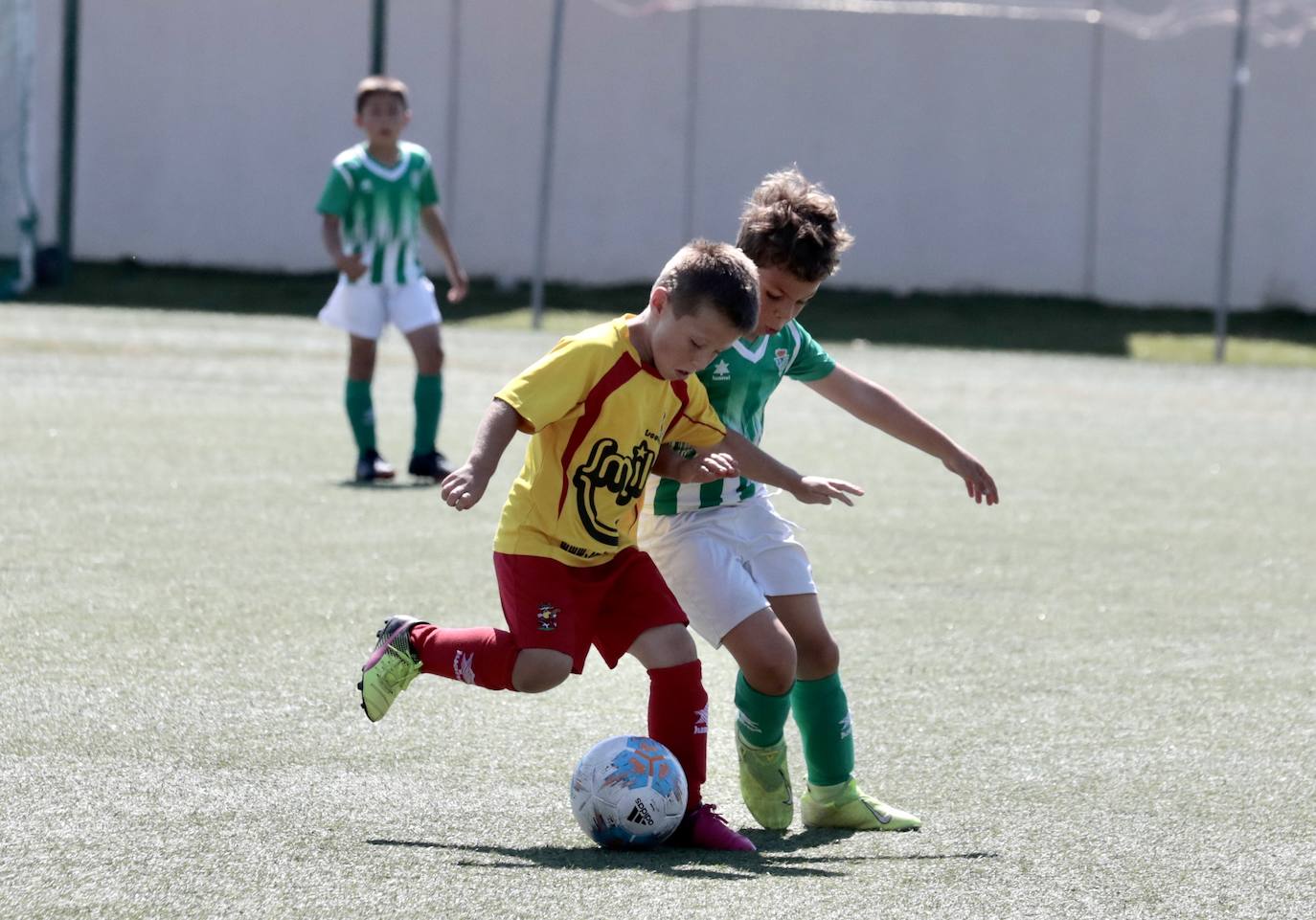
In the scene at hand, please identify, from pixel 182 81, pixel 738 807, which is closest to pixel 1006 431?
pixel 738 807

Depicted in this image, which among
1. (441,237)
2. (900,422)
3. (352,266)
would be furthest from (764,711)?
(441,237)

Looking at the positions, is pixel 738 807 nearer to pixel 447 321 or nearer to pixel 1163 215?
pixel 447 321

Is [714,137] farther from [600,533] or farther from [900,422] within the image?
[600,533]

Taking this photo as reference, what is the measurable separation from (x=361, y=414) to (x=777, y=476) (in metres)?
5.23

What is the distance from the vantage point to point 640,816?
3.61 metres

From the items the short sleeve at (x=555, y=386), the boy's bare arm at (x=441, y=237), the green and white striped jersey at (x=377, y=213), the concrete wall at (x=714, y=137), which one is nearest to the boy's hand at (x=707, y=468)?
the short sleeve at (x=555, y=386)

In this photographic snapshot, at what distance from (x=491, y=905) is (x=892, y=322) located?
1715 cm

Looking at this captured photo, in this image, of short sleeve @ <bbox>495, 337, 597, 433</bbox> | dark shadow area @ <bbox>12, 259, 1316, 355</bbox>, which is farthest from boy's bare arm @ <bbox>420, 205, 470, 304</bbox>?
dark shadow area @ <bbox>12, 259, 1316, 355</bbox>

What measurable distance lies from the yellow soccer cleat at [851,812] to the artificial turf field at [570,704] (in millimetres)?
72

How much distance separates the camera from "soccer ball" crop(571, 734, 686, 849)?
3613 mm

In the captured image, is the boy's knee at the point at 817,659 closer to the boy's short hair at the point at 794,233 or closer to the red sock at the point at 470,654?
the red sock at the point at 470,654

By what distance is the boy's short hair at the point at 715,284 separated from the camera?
3.64 m

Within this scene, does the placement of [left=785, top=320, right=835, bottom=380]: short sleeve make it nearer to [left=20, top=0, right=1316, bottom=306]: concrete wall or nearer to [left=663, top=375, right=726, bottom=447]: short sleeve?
[left=663, top=375, right=726, bottom=447]: short sleeve

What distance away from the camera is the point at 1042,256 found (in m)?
21.2
